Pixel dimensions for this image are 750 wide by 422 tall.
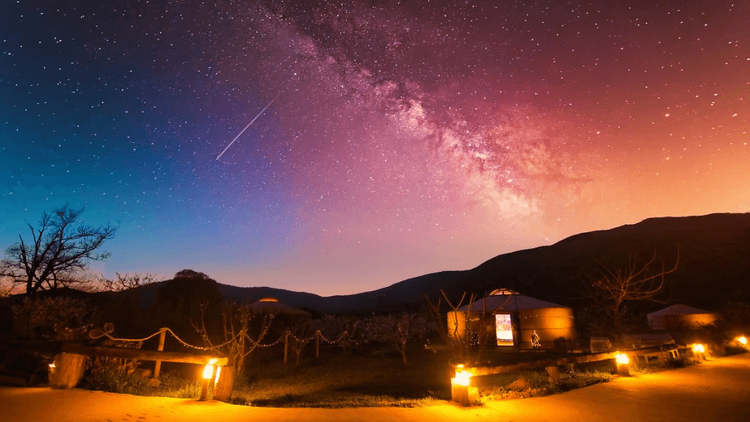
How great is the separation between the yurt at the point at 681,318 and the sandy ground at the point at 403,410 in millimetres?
19995

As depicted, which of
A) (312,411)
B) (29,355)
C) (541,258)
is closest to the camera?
(312,411)

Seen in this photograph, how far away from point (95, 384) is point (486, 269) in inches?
2909

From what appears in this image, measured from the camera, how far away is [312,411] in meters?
Answer: 5.19

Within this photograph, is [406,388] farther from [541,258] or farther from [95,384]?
[541,258]

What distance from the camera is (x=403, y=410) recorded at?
17.2 feet

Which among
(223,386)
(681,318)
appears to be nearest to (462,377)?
(223,386)

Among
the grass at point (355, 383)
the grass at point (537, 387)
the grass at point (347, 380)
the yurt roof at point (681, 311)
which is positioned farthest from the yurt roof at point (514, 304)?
the grass at point (537, 387)

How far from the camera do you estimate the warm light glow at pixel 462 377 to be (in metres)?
5.64

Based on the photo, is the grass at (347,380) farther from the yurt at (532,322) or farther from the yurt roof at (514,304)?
the yurt roof at (514,304)

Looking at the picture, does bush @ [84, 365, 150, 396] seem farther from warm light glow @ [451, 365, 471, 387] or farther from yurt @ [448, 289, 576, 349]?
yurt @ [448, 289, 576, 349]

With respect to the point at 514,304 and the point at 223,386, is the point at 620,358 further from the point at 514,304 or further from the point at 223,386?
the point at 514,304

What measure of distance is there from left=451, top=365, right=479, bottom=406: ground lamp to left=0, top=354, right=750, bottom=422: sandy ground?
17cm

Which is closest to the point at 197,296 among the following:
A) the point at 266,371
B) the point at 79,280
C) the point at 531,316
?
the point at 79,280

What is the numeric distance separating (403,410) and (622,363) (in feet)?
20.4
